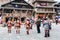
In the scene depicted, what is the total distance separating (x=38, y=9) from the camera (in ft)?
222

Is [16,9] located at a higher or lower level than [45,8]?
higher

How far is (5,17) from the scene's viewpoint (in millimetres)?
63969

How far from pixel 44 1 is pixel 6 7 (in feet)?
44.4

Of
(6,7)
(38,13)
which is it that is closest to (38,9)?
(38,13)

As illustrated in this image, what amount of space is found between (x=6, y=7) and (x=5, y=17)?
2820mm

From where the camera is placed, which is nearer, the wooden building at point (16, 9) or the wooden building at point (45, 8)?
the wooden building at point (16, 9)

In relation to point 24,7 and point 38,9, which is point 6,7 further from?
point 38,9

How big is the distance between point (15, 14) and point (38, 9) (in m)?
7.15

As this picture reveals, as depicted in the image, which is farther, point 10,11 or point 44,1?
point 44,1

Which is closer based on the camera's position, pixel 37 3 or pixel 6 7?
pixel 6 7

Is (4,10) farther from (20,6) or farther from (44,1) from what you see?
(44,1)

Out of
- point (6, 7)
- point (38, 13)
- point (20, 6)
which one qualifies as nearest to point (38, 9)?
point (38, 13)

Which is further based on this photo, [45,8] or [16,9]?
[45,8]

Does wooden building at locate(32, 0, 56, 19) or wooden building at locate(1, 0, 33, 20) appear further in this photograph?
wooden building at locate(32, 0, 56, 19)
